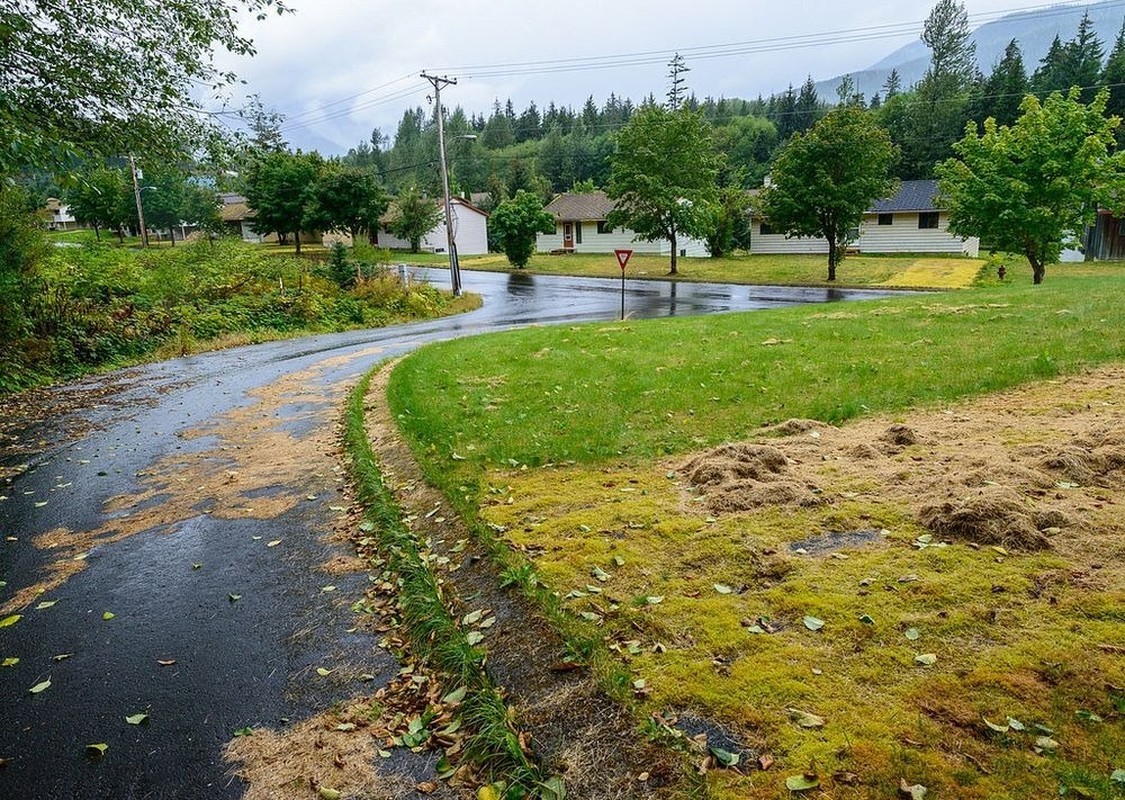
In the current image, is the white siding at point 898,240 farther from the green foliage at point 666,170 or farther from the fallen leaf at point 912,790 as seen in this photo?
the fallen leaf at point 912,790

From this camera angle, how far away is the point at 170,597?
4.66m

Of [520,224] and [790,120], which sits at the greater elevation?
[790,120]

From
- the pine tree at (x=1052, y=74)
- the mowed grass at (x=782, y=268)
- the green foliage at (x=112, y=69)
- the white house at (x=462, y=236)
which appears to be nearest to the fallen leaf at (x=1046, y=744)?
the green foliage at (x=112, y=69)

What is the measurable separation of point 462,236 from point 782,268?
33.5 m

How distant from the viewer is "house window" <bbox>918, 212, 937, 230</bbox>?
41531mm

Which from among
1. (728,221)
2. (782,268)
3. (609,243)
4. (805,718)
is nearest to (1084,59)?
→ (728,221)

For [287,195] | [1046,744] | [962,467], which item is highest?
[287,195]

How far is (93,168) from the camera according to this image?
8.76 metres

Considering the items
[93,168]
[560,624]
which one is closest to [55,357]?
[93,168]

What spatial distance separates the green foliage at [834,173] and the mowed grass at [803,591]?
70.6 feet

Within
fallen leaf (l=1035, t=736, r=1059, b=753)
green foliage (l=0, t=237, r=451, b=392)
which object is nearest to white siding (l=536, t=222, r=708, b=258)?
green foliage (l=0, t=237, r=451, b=392)

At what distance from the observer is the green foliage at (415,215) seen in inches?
2028

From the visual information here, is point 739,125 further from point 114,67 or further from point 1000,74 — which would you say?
point 114,67

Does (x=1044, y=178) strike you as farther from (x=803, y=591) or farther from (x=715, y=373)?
(x=803, y=591)
